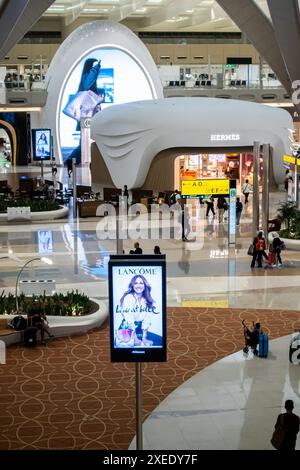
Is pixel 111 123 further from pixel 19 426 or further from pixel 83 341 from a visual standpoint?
pixel 19 426

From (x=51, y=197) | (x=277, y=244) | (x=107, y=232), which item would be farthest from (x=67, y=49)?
(x=277, y=244)

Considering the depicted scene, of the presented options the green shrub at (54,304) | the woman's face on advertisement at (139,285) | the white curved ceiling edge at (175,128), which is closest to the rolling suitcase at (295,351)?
the green shrub at (54,304)

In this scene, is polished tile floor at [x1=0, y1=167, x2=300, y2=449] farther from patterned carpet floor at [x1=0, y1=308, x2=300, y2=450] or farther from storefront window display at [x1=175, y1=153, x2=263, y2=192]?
storefront window display at [x1=175, y1=153, x2=263, y2=192]

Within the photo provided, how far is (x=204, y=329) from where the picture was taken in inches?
552

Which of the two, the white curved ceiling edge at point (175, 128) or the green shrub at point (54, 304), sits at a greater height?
the white curved ceiling edge at point (175, 128)

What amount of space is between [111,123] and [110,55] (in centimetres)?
1395

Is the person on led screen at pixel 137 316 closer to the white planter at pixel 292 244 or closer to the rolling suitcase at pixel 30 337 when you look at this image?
the rolling suitcase at pixel 30 337

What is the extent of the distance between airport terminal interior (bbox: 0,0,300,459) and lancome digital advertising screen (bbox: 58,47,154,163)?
0.29 feet

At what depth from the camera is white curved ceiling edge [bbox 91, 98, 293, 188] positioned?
33.4 m

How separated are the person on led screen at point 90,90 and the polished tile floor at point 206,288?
1855 centimetres

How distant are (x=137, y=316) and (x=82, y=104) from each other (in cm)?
4110

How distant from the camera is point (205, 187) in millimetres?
25156

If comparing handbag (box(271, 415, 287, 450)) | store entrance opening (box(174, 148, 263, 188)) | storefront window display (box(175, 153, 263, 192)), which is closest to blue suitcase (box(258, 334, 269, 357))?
handbag (box(271, 415, 287, 450))

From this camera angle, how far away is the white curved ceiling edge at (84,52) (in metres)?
46.8
